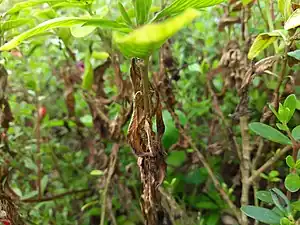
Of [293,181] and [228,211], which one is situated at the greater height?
[293,181]

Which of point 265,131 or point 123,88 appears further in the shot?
point 123,88

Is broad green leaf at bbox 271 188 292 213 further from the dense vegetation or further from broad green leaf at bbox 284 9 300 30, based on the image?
broad green leaf at bbox 284 9 300 30

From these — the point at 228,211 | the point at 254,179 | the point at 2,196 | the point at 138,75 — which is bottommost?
the point at 228,211

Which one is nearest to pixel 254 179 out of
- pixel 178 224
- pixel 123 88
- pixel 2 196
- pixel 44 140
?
pixel 178 224

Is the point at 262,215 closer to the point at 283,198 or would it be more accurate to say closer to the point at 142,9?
the point at 283,198

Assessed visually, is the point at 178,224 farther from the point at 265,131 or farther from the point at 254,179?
the point at 265,131

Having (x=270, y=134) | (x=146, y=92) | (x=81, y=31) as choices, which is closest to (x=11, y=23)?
(x=81, y=31)

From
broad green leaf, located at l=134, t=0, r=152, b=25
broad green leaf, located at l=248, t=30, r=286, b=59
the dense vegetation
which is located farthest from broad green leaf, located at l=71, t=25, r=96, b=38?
broad green leaf, located at l=248, t=30, r=286, b=59
